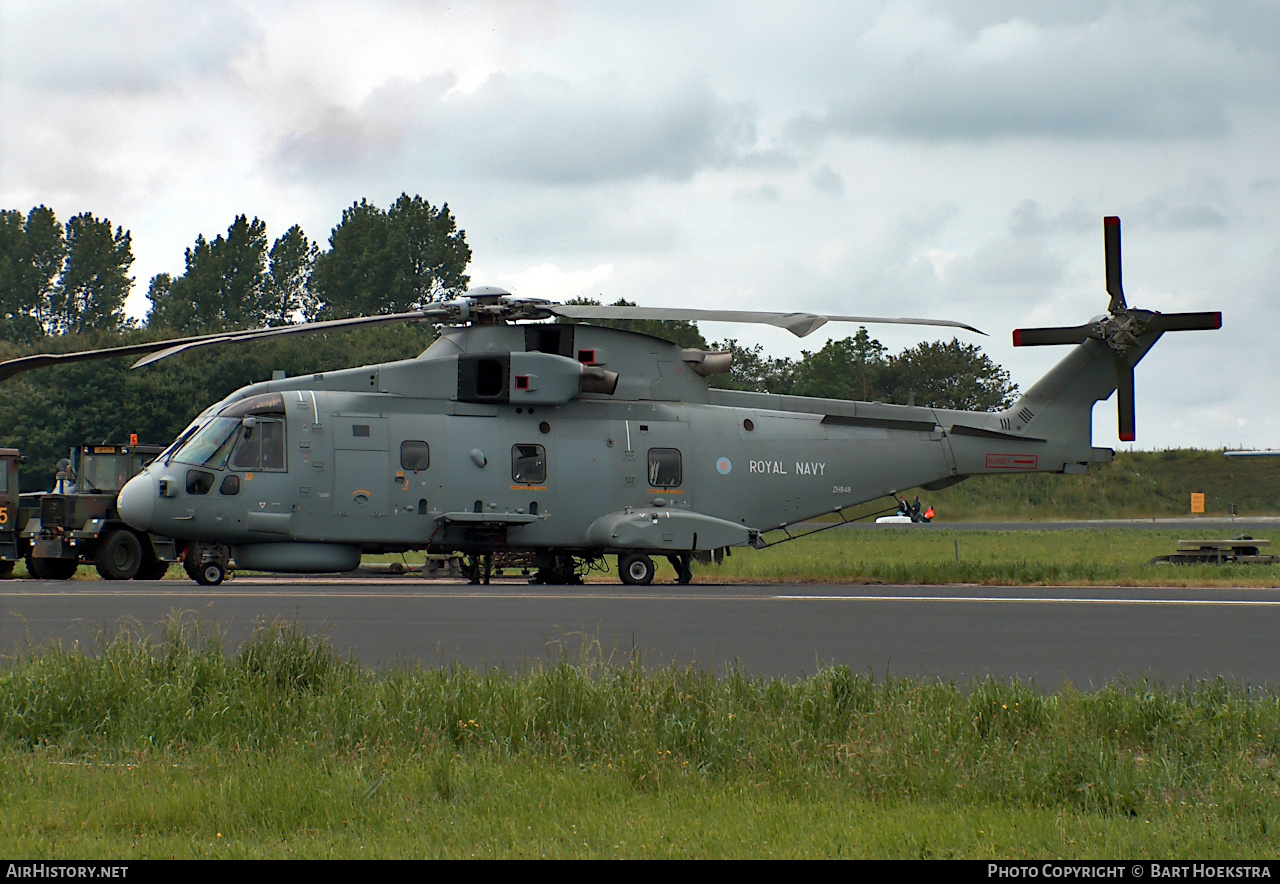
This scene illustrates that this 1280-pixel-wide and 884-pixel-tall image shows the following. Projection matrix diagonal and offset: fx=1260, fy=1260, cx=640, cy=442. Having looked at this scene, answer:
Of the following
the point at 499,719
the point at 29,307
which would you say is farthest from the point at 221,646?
the point at 29,307

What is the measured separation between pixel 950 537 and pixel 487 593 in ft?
114

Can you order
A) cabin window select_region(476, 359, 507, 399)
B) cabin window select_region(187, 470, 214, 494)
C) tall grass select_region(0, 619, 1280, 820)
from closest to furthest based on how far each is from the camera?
tall grass select_region(0, 619, 1280, 820), cabin window select_region(187, 470, 214, 494), cabin window select_region(476, 359, 507, 399)

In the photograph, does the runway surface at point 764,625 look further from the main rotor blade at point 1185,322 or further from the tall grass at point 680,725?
the main rotor blade at point 1185,322

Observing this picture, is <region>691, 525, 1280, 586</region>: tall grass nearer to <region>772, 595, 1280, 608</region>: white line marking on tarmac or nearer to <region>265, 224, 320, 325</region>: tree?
<region>772, 595, 1280, 608</region>: white line marking on tarmac

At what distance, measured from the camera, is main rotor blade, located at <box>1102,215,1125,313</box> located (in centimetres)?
2353

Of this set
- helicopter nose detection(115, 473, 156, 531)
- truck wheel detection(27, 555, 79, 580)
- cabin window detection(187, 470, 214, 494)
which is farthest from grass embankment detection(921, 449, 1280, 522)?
helicopter nose detection(115, 473, 156, 531)

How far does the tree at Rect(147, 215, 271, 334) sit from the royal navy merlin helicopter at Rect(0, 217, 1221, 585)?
83172 mm

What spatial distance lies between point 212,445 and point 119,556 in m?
5.63

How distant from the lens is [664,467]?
975 inches

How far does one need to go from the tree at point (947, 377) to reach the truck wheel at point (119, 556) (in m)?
75.9

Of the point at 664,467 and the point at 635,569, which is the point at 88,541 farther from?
the point at 664,467

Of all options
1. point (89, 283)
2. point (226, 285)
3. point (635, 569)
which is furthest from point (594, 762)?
point (89, 283)

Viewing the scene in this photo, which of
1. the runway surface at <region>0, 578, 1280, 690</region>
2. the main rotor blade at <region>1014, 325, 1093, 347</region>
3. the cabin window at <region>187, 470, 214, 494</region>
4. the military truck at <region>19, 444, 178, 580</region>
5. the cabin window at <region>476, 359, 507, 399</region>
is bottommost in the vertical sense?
the runway surface at <region>0, 578, 1280, 690</region>

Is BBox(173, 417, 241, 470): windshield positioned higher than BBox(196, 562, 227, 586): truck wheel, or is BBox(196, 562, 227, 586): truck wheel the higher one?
BBox(173, 417, 241, 470): windshield
